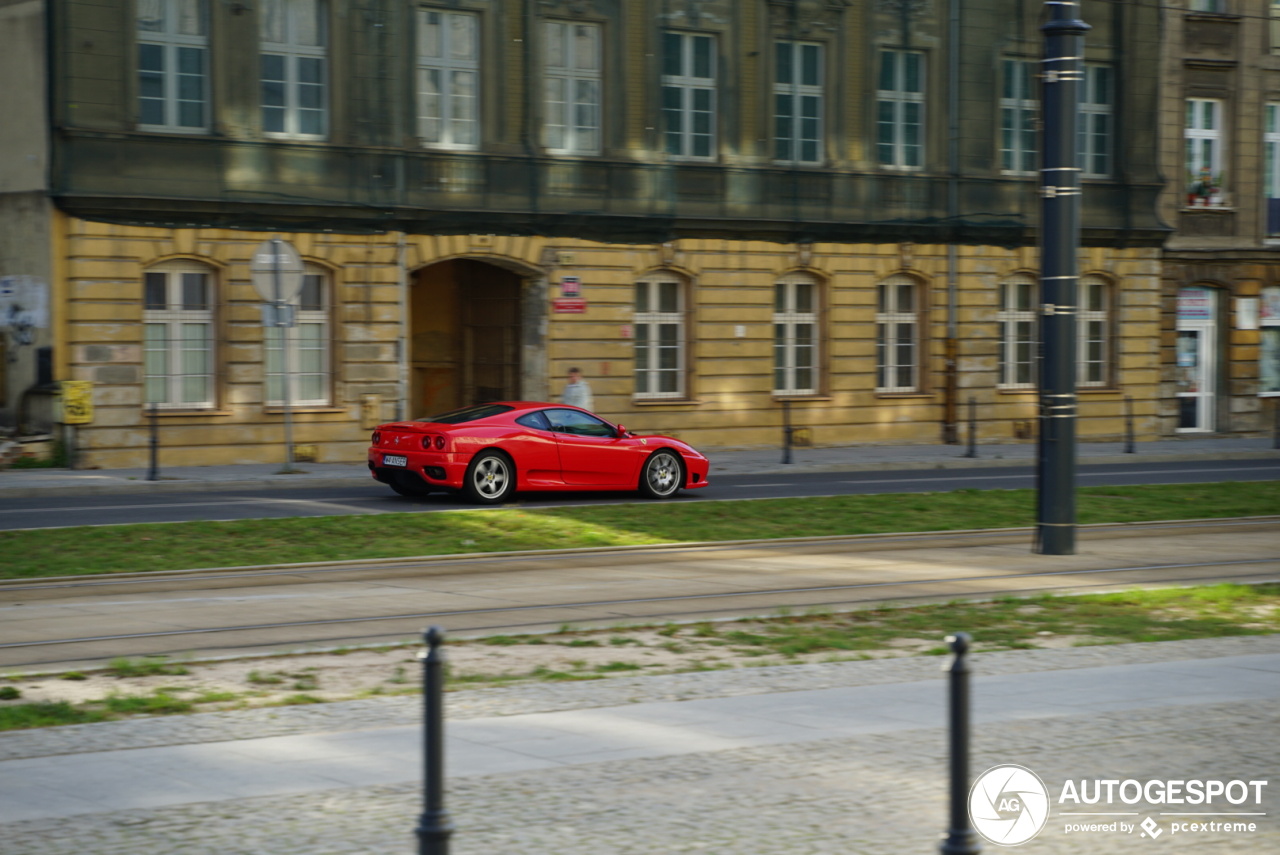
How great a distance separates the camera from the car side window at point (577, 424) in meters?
22.2

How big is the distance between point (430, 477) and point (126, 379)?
8.20 m

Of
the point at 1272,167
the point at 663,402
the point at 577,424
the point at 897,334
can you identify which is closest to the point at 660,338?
the point at 663,402

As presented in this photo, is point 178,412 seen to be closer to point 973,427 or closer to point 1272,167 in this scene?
point 973,427

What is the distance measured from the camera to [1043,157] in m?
16.2

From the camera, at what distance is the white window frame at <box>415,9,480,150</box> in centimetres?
3009

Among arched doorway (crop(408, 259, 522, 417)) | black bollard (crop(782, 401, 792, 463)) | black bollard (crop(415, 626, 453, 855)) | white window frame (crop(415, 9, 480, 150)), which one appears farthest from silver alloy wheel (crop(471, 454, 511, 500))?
black bollard (crop(415, 626, 453, 855))

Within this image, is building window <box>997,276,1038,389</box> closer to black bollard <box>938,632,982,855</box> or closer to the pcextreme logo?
the pcextreme logo

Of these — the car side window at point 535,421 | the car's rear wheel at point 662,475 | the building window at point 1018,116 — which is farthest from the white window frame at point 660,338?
the car side window at point 535,421

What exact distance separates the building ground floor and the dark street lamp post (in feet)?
39.8

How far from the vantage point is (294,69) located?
2875cm

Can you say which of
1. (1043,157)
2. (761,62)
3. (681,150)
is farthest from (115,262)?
(1043,157)

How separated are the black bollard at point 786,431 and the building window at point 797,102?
4.94 meters

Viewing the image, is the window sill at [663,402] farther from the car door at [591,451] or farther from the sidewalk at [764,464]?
the car door at [591,451]

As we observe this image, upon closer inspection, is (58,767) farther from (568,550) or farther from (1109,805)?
(568,550)
